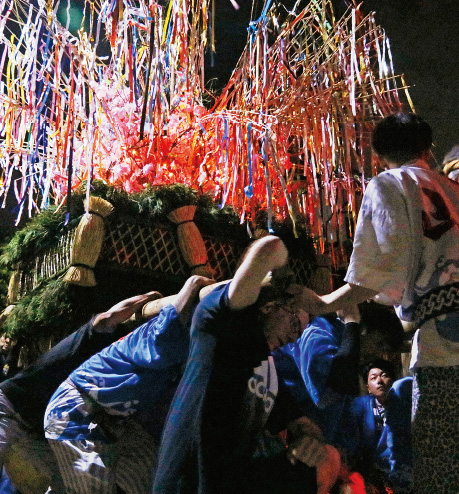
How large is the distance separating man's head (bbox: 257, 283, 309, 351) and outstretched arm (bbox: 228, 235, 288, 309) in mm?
211

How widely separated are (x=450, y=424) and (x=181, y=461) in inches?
27.2

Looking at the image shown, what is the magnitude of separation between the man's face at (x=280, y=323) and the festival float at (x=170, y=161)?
3.57ft

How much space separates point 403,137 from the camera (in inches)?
79.4

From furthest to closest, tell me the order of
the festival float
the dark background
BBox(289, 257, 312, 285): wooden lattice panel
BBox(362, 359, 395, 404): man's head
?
1. the dark background
2. BBox(289, 257, 312, 285): wooden lattice panel
3. the festival float
4. BBox(362, 359, 395, 404): man's head

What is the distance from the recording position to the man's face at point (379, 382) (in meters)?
3.02

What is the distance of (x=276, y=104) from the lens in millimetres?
3973

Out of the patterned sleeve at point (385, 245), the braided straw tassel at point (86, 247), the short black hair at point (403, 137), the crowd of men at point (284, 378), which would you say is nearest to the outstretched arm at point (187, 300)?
the crowd of men at point (284, 378)

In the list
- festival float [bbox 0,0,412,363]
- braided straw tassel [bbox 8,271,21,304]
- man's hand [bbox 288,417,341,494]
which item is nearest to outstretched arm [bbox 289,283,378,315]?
man's hand [bbox 288,417,341,494]

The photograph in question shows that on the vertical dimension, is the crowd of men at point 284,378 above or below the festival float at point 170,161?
below

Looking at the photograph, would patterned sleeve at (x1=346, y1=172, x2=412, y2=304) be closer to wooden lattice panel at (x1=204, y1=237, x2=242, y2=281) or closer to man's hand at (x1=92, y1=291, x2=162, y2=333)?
man's hand at (x1=92, y1=291, x2=162, y2=333)

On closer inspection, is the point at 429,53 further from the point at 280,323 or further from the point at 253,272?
the point at 253,272

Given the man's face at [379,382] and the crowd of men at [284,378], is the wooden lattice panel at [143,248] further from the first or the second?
the man's face at [379,382]

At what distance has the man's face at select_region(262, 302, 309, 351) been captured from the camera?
2053mm

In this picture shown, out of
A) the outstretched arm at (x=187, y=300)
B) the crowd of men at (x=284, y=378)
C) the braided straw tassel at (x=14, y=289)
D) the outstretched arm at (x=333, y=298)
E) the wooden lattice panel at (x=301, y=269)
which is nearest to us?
the crowd of men at (x=284, y=378)
